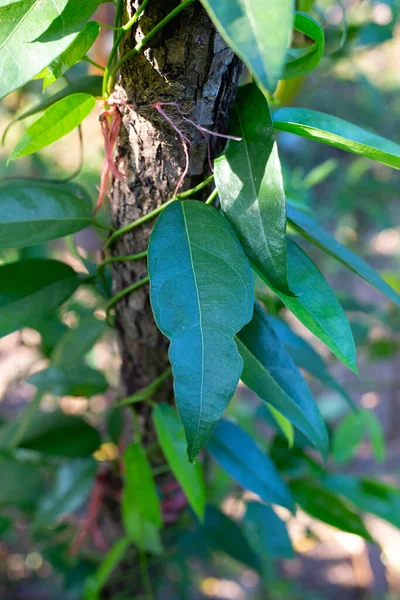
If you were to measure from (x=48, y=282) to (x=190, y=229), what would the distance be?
19 cm

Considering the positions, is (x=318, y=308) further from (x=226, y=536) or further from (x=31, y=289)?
(x=226, y=536)

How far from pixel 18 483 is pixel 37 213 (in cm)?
48

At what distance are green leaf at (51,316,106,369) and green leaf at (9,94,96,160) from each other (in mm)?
292

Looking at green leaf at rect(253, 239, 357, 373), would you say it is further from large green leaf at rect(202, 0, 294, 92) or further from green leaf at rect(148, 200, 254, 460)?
large green leaf at rect(202, 0, 294, 92)

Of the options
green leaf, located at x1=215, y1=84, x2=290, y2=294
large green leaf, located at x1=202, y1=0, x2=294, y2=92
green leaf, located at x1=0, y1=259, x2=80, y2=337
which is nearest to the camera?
large green leaf, located at x1=202, y1=0, x2=294, y2=92

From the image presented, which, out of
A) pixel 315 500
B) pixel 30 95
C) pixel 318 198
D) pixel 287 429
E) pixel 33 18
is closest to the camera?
pixel 33 18

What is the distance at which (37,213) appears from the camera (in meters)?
0.38

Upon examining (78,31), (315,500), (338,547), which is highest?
(78,31)

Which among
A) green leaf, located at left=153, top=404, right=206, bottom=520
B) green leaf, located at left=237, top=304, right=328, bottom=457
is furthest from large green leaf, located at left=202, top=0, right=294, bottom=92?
green leaf, located at left=153, top=404, right=206, bottom=520

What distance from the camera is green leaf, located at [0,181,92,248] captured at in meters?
0.37

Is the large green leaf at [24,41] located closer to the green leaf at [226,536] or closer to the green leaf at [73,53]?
the green leaf at [73,53]

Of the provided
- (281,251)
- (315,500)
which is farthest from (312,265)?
(315,500)

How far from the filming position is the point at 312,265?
13.1 inches

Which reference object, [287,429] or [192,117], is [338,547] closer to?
[287,429]
